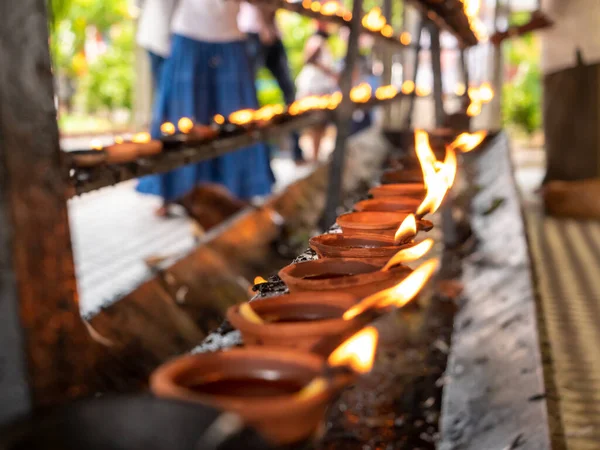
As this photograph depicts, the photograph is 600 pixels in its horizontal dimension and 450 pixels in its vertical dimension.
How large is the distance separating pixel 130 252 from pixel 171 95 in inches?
49.9

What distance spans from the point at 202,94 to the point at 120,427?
478 cm

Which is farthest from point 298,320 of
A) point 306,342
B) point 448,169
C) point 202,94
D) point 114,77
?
point 114,77

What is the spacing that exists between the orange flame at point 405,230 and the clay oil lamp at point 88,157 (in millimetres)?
844

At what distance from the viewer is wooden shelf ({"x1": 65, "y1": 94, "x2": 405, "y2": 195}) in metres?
1.76

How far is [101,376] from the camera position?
199 cm

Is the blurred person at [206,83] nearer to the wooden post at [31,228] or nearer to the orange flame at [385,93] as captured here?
the orange flame at [385,93]

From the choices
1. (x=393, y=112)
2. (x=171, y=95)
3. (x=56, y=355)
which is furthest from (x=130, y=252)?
(x=393, y=112)

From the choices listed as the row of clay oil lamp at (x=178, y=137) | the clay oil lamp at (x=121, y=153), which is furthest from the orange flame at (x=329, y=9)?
the clay oil lamp at (x=121, y=153)

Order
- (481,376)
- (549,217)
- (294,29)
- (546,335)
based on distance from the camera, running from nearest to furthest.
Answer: (481,376)
(546,335)
(549,217)
(294,29)

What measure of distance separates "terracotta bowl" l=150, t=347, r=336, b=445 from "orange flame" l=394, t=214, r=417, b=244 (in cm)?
55

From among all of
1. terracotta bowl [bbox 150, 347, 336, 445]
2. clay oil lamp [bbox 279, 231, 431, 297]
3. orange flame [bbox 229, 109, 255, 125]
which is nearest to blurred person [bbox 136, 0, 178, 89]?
orange flame [bbox 229, 109, 255, 125]

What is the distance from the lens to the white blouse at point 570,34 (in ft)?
18.7

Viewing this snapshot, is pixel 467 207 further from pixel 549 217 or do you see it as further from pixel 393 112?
pixel 393 112

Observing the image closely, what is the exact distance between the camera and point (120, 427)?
2.38ft
